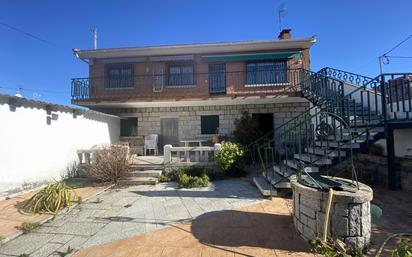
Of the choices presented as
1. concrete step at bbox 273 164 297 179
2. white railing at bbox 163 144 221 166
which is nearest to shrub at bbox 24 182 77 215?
white railing at bbox 163 144 221 166

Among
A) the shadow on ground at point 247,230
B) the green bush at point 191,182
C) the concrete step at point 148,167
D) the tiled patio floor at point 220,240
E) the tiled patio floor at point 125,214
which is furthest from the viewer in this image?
the concrete step at point 148,167

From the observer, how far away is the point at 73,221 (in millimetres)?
4855

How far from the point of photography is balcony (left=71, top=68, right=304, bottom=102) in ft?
43.4

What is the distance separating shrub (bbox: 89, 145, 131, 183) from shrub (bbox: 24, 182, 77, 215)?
203 centimetres

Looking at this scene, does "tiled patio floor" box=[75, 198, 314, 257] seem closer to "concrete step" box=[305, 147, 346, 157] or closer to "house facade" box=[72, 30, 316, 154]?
"concrete step" box=[305, 147, 346, 157]

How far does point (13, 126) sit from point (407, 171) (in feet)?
34.4

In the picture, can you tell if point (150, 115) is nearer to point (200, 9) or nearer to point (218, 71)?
point (218, 71)

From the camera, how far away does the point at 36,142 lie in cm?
746

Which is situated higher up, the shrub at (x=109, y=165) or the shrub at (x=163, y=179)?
the shrub at (x=109, y=165)

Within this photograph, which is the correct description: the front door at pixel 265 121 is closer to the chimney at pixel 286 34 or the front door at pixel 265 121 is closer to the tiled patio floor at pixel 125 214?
the chimney at pixel 286 34

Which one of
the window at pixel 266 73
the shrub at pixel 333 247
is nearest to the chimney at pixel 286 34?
the window at pixel 266 73

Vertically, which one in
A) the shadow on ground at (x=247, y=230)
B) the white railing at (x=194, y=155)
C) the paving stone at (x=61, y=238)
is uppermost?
the white railing at (x=194, y=155)

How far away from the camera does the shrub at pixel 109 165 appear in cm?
788

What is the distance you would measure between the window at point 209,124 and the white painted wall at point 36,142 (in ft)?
19.4
